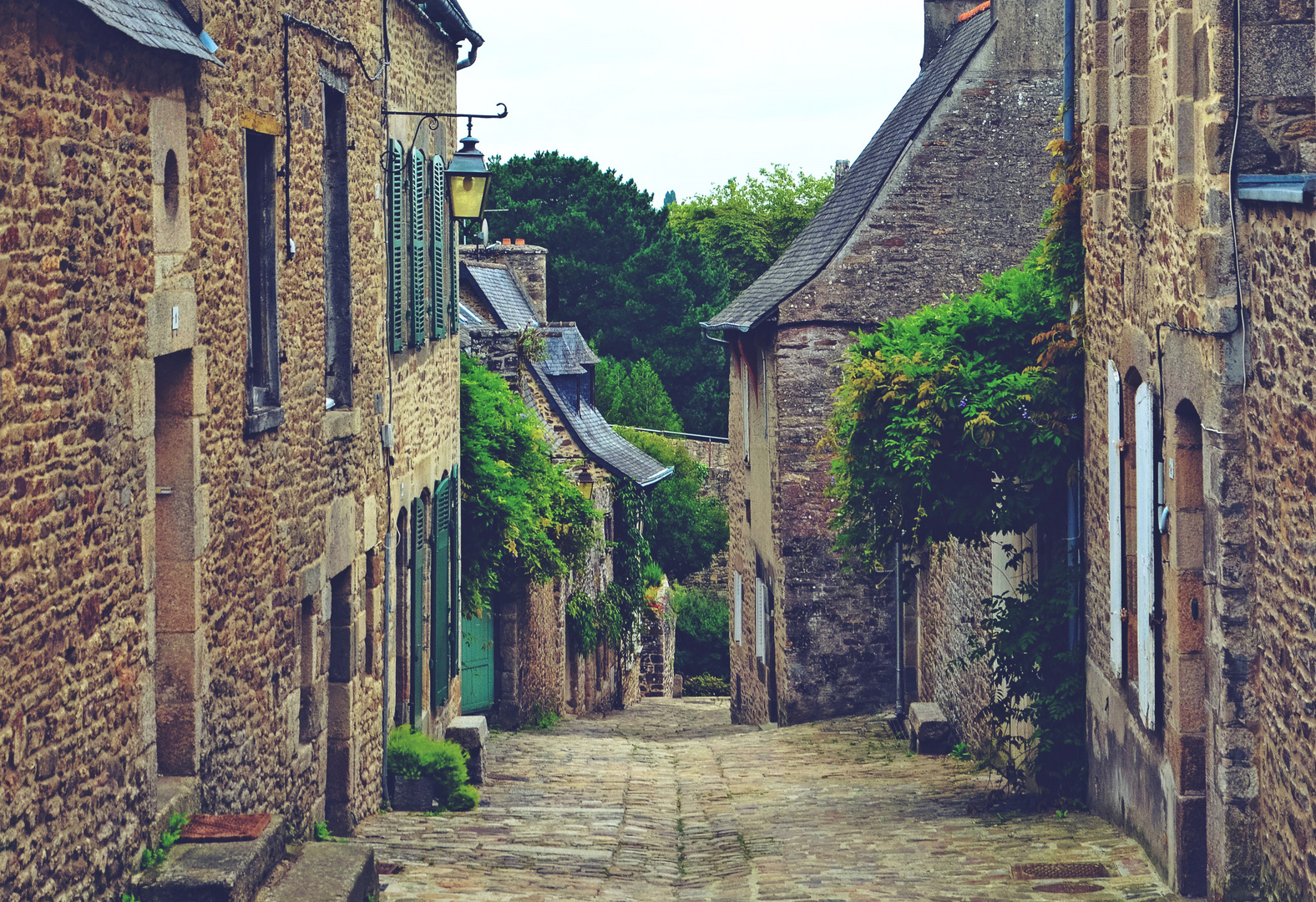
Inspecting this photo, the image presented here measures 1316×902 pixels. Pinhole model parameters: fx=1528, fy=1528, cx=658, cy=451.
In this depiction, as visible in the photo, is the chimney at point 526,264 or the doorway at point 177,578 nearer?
the doorway at point 177,578

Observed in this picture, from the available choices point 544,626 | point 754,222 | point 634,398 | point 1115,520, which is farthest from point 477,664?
point 754,222

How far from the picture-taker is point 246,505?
24.3 ft

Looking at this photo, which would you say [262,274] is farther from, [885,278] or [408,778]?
[885,278]

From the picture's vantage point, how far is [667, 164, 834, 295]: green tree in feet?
170

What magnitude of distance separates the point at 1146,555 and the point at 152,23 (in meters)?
5.08

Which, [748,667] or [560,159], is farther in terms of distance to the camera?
[560,159]

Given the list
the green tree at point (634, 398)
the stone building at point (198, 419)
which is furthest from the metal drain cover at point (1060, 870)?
the green tree at point (634, 398)

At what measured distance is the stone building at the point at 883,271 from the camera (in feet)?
54.0

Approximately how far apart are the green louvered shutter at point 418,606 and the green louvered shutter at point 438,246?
1.60m

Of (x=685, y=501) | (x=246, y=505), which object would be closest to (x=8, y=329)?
(x=246, y=505)

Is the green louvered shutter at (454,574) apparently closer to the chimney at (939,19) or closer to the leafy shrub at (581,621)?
the leafy shrub at (581,621)

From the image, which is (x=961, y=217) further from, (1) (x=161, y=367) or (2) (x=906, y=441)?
(1) (x=161, y=367)

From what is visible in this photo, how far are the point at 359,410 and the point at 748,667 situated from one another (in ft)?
37.5

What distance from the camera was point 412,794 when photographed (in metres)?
10.7
